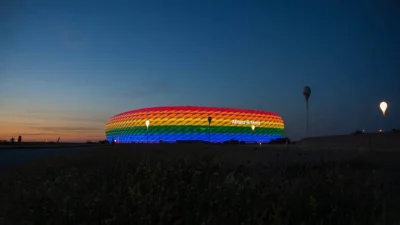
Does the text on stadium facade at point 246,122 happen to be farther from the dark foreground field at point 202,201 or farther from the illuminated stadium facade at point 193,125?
the dark foreground field at point 202,201

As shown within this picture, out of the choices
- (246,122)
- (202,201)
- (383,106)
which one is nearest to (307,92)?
(383,106)

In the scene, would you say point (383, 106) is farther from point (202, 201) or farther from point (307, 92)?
point (202, 201)

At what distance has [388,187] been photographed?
646cm

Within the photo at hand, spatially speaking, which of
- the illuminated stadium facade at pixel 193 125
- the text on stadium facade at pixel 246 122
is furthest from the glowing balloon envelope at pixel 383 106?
the text on stadium facade at pixel 246 122

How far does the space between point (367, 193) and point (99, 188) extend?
444 cm

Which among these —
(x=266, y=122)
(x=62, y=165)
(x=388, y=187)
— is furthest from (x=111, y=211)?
(x=266, y=122)

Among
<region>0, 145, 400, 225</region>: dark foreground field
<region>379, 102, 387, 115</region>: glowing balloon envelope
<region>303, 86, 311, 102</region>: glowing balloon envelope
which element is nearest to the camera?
<region>0, 145, 400, 225</region>: dark foreground field

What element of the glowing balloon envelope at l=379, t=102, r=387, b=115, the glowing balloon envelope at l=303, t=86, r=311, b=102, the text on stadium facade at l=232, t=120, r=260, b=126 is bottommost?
the glowing balloon envelope at l=379, t=102, r=387, b=115

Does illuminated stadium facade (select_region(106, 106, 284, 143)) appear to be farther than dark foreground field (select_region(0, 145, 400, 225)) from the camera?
Yes

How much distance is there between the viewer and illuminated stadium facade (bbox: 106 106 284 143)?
10119 cm

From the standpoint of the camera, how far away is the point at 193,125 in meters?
101

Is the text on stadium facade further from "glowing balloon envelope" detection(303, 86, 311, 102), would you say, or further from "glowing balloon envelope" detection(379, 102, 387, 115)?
"glowing balloon envelope" detection(379, 102, 387, 115)

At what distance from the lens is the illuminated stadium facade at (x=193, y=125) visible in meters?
101

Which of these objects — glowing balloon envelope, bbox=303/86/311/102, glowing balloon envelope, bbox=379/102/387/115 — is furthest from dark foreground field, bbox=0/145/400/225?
glowing balloon envelope, bbox=303/86/311/102
